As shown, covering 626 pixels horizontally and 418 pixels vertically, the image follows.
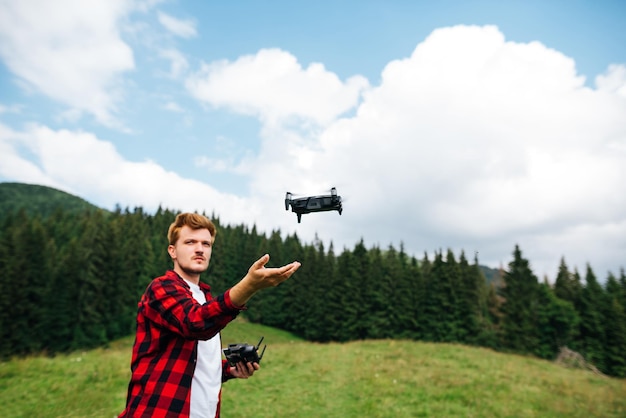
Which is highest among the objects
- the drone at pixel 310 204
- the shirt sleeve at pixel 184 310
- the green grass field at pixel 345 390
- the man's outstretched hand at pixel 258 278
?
the drone at pixel 310 204

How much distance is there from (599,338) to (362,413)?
5454 cm

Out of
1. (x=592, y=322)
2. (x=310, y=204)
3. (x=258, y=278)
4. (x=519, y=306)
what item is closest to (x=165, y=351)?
(x=258, y=278)

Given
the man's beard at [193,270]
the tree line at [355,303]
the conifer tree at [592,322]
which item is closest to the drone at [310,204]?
the man's beard at [193,270]

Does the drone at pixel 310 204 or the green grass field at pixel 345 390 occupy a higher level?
the drone at pixel 310 204

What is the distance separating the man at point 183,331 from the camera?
2236 mm

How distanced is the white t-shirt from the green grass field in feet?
31.3

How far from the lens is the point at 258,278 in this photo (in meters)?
2.09

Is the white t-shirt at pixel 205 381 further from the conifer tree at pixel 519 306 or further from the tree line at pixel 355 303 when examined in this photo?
the conifer tree at pixel 519 306

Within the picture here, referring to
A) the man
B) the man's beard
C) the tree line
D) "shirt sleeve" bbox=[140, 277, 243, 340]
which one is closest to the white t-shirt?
the man

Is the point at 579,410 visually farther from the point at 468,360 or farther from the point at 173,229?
the point at 173,229

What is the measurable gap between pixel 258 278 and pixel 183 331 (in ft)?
2.33

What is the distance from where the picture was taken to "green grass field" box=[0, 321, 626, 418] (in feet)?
35.2

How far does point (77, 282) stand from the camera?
52438 millimetres

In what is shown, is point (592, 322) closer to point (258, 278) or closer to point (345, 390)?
point (345, 390)
